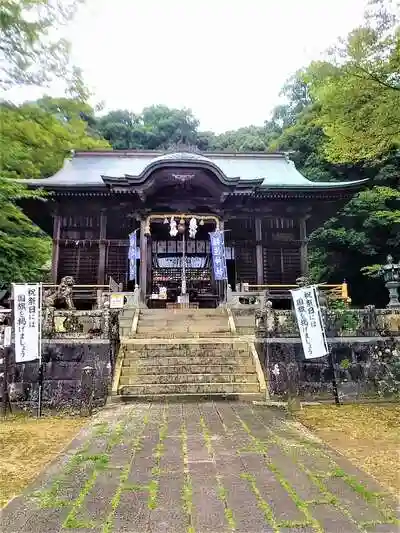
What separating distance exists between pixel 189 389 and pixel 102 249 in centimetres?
945

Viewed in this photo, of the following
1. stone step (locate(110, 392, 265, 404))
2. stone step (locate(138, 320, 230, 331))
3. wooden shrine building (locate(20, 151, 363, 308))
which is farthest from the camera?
wooden shrine building (locate(20, 151, 363, 308))

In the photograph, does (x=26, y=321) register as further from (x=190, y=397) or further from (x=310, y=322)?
(x=310, y=322)

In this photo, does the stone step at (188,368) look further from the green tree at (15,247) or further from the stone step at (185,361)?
the green tree at (15,247)

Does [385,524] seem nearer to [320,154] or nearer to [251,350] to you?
[251,350]

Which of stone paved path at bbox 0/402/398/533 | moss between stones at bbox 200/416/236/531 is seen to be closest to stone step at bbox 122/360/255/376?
stone paved path at bbox 0/402/398/533

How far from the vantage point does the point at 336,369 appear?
8.55 metres

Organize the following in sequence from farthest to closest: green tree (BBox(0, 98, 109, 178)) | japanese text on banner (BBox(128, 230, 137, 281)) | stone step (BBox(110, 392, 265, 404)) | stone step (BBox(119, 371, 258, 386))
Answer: japanese text on banner (BBox(128, 230, 137, 281)) < stone step (BBox(119, 371, 258, 386)) < stone step (BBox(110, 392, 265, 404)) < green tree (BBox(0, 98, 109, 178))

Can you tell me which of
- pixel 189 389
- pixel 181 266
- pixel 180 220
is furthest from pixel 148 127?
pixel 189 389

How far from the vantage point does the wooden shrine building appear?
14625 mm

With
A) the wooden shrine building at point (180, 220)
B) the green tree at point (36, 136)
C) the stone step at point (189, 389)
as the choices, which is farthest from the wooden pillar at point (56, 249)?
the stone step at point (189, 389)

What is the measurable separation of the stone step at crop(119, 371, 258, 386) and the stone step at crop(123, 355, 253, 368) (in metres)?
0.43

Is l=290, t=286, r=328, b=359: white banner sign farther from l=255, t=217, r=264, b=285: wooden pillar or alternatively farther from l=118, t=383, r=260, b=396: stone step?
→ l=255, t=217, r=264, b=285: wooden pillar

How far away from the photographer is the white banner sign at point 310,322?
8289mm

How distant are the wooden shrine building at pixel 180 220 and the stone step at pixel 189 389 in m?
6.91
